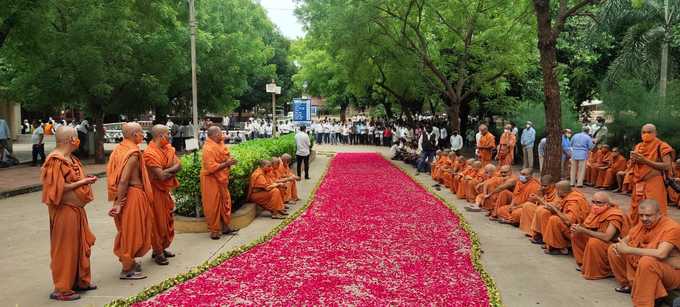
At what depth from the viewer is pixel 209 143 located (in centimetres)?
855

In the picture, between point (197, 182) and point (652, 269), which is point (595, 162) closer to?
point (652, 269)

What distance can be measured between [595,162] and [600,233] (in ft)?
32.7

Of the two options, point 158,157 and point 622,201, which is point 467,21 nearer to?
point 622,201

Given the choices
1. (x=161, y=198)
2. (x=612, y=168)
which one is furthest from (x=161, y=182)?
(x=612, y=168)

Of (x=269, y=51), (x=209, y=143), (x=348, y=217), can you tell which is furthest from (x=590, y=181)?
(x=269, y=51)

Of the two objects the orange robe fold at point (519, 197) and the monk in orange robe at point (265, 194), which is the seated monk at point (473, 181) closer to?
the orange robe fold at point (519, 197)

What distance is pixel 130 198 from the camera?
6441 mm

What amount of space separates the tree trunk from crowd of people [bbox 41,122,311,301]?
6.47 meters

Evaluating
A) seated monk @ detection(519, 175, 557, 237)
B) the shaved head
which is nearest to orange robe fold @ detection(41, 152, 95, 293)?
the shaved head

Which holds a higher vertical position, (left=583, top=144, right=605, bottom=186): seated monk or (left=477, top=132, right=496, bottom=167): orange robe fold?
(left=477, top=132, right=496, bottom=167): orange robe fold

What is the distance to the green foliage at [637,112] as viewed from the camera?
14.5m

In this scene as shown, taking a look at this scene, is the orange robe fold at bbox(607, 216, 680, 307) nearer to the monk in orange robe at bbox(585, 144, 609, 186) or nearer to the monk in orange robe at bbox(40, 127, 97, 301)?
the monk in orange robe at bbox(40, 127, 97, 301)

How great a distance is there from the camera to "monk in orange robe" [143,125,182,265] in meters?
7.11

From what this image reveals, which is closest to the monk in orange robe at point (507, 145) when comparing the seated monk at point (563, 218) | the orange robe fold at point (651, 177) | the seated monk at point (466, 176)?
the seated monk at point (466, 176)
